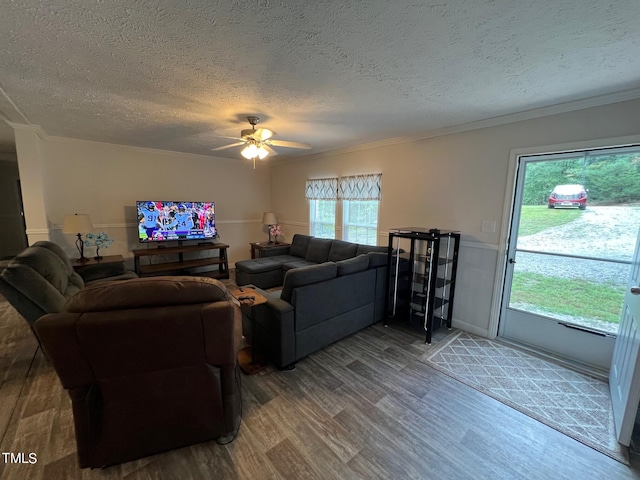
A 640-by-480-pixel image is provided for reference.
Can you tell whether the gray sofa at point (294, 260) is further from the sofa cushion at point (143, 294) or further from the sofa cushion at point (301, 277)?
the sofa cushion at point (143, 294)

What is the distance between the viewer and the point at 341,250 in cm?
420

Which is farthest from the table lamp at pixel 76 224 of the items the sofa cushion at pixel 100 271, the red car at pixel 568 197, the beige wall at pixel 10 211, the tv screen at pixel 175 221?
the red car at pixel 568 197

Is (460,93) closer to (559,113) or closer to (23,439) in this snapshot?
(559,113)

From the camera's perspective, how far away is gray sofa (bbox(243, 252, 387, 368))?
7.45 ft

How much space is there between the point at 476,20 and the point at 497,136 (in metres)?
1.83

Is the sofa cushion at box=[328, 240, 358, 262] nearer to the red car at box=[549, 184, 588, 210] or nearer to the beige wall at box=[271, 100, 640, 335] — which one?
the beige wall at box=[271, 100, 640, 335]

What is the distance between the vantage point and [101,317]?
1.24 metres

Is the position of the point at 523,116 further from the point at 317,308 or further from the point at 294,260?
the point at 294,260

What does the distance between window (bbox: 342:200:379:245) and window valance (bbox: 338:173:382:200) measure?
12 centimetres

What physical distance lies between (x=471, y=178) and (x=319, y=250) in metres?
2.48

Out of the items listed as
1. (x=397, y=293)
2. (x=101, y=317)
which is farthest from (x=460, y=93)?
(x=101, y=317)

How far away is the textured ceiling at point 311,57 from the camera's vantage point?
4.04 ft

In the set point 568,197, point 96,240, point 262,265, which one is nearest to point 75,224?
point 96,240

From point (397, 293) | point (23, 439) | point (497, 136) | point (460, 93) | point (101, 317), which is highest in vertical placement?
point (460, 93)
